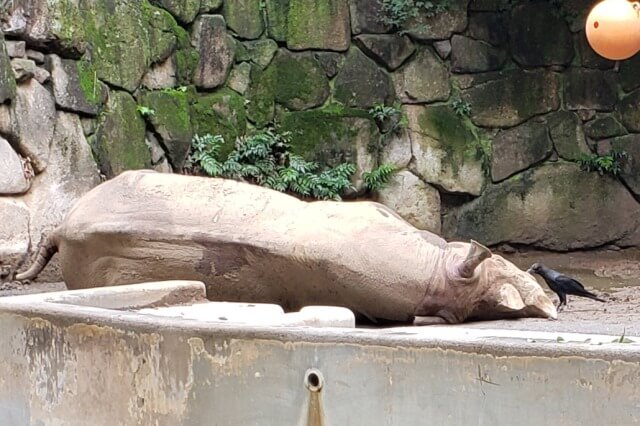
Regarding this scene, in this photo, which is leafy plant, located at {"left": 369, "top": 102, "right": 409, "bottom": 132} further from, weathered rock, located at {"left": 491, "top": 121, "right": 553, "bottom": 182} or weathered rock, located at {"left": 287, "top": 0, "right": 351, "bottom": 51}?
weathered rock, located at {"left": 491, "top": 121, "right": 553, "bottom": 182}

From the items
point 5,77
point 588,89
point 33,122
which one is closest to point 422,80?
point 588,89

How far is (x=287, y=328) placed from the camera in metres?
1.96

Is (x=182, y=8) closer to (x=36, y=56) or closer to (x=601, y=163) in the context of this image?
(x=36, y=56)

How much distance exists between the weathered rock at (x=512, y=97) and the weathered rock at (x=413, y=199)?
0.78 meters

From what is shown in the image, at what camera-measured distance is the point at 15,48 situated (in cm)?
542

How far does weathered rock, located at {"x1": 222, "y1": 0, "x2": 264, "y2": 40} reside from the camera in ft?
24.4

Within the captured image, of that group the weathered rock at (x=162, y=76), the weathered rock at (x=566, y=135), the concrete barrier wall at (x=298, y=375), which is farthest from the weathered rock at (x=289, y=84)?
the concrete barrier wall at (x=298, y=375)

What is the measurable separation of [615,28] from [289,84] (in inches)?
113

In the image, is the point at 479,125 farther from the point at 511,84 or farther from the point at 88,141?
the point at 88,141

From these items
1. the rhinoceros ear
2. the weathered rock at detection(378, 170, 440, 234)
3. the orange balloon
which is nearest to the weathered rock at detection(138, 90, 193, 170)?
the weathered rock at detection(378, 170, 440, 234)

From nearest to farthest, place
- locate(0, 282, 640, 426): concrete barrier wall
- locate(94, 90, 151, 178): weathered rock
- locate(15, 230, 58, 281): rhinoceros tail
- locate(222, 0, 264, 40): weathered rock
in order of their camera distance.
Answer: locate(0, 282, 640, 426): concrete barrier wall
locate(15, 230, 58, 281): rhinoceros tail
locate(94, 90, 151, 178): weathered rock
locate(222, 0, 264, 40): weathered rock

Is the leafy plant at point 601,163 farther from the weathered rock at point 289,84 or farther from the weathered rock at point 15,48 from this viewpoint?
Answer: the weathered rock at point 15,48

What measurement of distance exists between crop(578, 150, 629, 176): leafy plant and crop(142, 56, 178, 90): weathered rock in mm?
3745

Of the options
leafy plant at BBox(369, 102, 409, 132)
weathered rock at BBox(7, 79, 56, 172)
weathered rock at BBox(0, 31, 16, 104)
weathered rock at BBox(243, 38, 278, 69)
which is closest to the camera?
weathered rock at BBox(0, 31, 16, 104)
